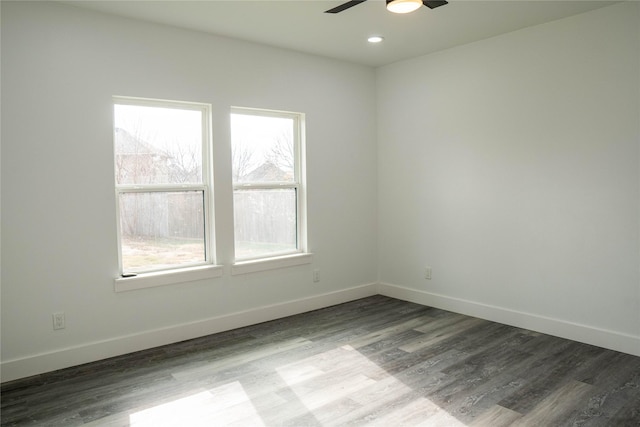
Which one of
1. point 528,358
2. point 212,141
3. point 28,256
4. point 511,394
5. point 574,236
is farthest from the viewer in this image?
point 212,141

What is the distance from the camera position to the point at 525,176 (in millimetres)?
4043

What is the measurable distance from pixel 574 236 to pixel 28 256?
13.4ft

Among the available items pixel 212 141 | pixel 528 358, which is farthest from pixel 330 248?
pixel 528 358

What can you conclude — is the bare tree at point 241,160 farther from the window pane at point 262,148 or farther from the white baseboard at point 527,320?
the white baseboard at point 527,320

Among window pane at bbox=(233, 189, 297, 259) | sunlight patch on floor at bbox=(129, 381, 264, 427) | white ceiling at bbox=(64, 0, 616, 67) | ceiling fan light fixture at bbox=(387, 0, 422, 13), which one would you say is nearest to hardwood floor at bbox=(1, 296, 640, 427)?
sunlight patch on floor at bbox=(129, 381, 264, 427)

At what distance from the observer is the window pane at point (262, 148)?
14.1 ft

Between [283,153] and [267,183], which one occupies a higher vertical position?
[283,153]

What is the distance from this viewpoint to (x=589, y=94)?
3617 mm

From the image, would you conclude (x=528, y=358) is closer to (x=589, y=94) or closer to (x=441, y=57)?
(x=589, y=94)

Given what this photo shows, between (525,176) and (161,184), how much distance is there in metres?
3.10

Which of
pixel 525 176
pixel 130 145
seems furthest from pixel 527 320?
pixel 130 145

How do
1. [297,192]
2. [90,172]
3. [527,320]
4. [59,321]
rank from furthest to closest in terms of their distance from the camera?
[297,192] → [527,320] → [90,172] → [59,321]

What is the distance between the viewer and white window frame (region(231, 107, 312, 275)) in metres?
4.39

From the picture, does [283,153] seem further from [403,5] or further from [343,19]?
[403,5]
